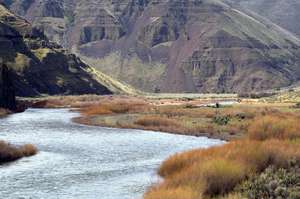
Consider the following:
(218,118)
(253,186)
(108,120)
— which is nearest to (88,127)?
(108,120)

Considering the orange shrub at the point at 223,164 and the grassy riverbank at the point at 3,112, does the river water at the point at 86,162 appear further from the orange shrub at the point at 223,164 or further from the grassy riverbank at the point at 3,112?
the grassy riverbank at the point at 3,112

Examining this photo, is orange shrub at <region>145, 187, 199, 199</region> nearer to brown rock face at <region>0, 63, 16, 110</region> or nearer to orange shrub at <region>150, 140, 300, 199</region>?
orange shrub at <region>150, 140, 300, 199</region>

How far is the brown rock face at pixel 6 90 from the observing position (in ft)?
439

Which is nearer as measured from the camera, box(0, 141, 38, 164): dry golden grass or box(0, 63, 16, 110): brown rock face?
box(0, 141, 38, 164): dry golden grass

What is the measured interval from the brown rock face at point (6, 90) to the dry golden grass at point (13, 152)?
7635 centimetres

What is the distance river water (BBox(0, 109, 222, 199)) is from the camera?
41031mm

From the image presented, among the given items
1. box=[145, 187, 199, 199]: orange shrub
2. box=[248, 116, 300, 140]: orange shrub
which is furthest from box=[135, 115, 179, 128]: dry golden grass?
box=[145, 187, 199, 199]: orange shrub

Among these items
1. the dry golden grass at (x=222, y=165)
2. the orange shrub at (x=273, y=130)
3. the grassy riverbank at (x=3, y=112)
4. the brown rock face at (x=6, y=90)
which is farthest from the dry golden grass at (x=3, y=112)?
the dry golden grass at (x=222, y=165)

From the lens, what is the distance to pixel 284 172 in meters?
35.5

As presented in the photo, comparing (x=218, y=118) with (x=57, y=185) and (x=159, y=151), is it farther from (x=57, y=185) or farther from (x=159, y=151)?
(x=57, y=185)

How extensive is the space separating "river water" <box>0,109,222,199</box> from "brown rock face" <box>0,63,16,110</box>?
140 ft

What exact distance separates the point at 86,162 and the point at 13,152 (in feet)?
24.7

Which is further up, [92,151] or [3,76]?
[3,76]

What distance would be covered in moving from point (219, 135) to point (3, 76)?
227 ft
